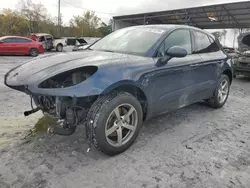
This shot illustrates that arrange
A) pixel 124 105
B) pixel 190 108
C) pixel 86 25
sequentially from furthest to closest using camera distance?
pixel 86 25
pixel 190 108
pixel 124 105

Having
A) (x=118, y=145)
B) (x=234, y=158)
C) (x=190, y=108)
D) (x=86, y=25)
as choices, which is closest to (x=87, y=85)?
(x=118, y=145)

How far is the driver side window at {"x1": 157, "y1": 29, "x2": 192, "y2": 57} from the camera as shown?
353 centimetres

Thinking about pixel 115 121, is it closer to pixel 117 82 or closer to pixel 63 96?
pixel 117 82

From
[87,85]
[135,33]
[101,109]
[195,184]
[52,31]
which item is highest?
[52,31]

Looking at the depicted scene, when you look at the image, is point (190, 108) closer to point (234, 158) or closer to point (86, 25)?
point (234, 158)

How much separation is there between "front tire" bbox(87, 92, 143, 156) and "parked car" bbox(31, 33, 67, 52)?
19.0m

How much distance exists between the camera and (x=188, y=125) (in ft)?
13.5

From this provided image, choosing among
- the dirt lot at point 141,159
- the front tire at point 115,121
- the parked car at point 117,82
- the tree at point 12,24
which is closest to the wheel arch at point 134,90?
the parked car at point 117,82

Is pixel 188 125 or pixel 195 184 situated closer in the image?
pixel 195 184

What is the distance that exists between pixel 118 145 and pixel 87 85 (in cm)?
87

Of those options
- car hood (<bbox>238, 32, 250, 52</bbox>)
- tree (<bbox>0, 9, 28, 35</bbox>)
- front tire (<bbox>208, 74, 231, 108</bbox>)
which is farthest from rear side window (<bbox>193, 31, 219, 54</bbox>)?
tree (<bbox>0, 9, 28, 35</bbox>)

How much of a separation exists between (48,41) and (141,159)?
64.5ft

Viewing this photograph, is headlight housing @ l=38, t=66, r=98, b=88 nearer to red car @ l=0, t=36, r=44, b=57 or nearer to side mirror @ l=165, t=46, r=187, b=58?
side mirror @ l=165, t=46, r=187, b=58

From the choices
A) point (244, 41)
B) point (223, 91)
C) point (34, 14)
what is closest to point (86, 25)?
point (34, 14)
